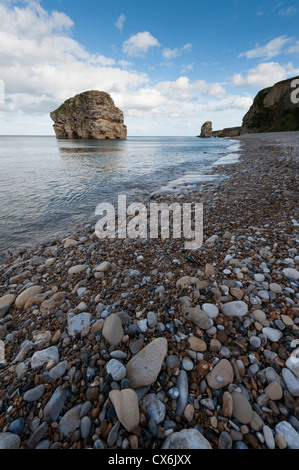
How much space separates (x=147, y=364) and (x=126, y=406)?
0.36 meters

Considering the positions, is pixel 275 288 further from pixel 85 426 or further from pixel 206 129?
pixel 206 129

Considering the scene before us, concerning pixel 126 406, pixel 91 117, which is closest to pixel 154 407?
pixel 126 406

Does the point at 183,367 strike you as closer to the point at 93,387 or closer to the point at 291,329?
the point at 93,387

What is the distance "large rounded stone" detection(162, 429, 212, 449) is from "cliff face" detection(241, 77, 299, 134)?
91.5 m

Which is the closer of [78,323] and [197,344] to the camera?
[197,344]

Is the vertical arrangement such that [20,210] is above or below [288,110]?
below

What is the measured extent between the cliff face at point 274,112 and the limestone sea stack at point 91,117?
2554 inches

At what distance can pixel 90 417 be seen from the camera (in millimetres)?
1510

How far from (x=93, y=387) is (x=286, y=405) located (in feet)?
5.32

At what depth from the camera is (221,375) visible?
1.73 m

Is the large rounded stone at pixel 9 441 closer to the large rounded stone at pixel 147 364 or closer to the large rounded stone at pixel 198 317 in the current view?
the large rounded stone at pixel 147 364

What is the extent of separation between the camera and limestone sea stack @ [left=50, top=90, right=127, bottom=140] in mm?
93938

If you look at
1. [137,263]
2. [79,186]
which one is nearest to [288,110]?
[79,186]

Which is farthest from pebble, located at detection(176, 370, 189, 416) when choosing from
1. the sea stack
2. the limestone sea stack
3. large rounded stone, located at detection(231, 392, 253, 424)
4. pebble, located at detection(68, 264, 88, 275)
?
the sea stack
